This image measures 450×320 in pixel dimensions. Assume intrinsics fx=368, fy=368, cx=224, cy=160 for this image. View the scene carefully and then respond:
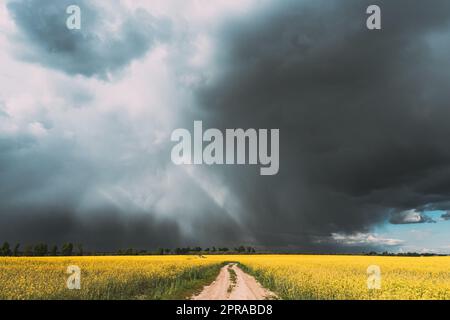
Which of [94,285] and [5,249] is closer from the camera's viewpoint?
[94,285]

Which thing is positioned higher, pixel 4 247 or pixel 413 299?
pixel 4 247

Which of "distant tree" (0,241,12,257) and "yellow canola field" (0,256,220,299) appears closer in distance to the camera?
"yellow canola field" (0,256,220,299)

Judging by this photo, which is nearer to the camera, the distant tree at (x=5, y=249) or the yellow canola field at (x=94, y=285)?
the yellow canola field at (x=94, y=285)

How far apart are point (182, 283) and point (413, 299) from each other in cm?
2415
